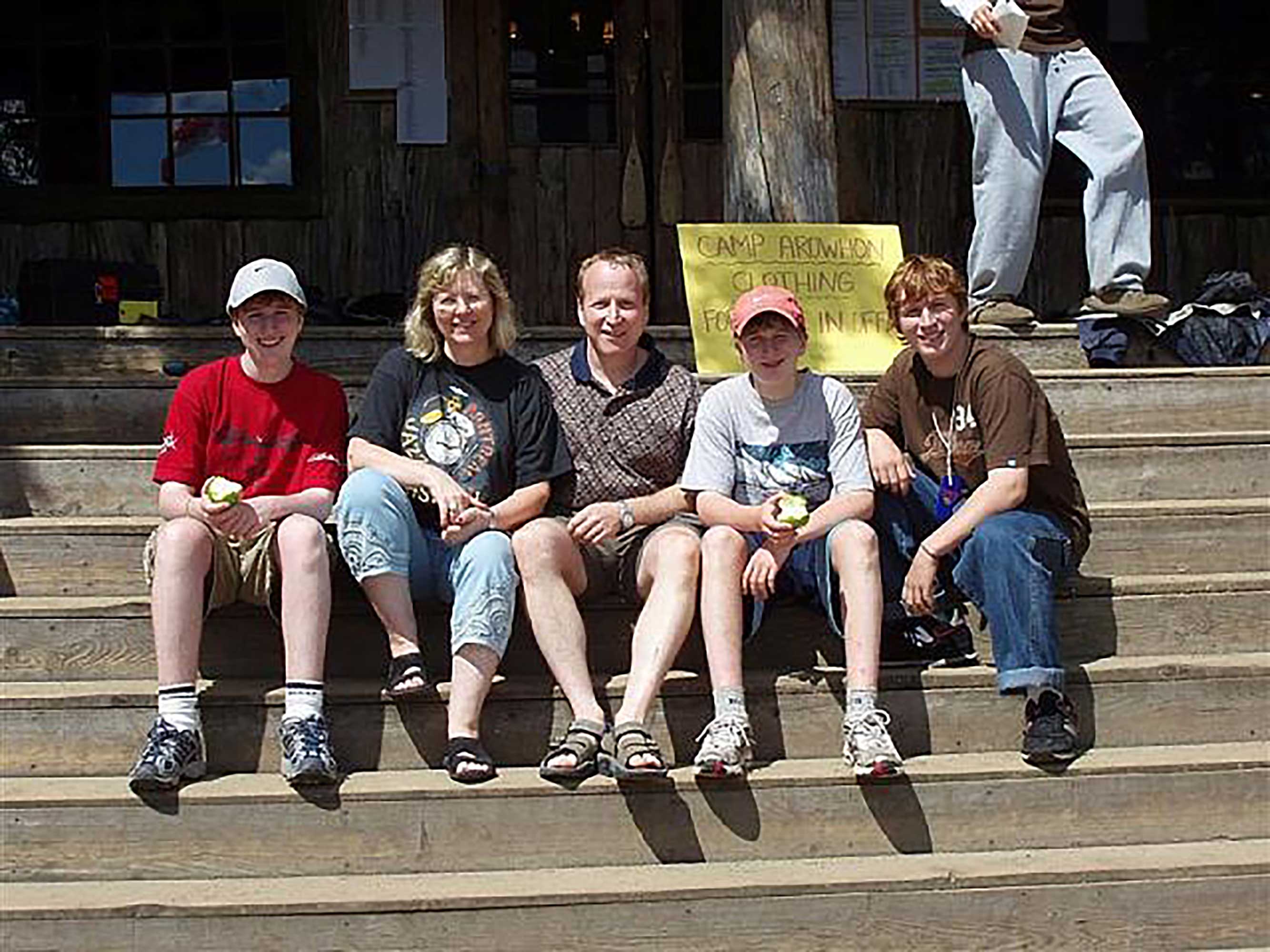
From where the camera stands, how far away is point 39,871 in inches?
147

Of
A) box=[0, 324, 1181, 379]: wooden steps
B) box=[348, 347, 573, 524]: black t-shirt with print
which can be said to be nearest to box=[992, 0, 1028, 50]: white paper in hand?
box=[0, 324, 1181, 379]: wooden steps

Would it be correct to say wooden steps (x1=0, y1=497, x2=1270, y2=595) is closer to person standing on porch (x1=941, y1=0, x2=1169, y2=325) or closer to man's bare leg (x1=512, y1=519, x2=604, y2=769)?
man's bare leg (x1=512, y1=519, x2=604, y2=769)

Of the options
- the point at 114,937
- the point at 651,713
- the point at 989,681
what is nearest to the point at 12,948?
the point at 114,937

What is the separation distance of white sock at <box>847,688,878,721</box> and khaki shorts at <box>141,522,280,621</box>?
1304 millimetres

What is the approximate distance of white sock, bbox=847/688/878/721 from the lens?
3.82m

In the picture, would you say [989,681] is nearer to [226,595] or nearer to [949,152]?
[226,595]

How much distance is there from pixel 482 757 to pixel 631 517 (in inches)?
27.0

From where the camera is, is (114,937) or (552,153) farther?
(552,153)

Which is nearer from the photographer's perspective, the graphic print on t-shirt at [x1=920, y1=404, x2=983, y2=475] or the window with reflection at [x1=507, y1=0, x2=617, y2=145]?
the graphic print on t-shirt at [x1=920, y1=404, x2=983, y2=475]

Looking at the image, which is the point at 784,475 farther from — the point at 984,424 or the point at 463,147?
the point at 463,147

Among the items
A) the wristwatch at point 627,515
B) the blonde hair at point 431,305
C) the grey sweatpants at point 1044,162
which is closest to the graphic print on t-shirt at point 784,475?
the wristwatch at point 627,515

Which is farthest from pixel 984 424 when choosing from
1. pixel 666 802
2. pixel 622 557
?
pixel 666 802

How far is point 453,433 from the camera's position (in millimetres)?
4203

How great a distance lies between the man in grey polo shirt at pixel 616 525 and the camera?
382 centimetres
